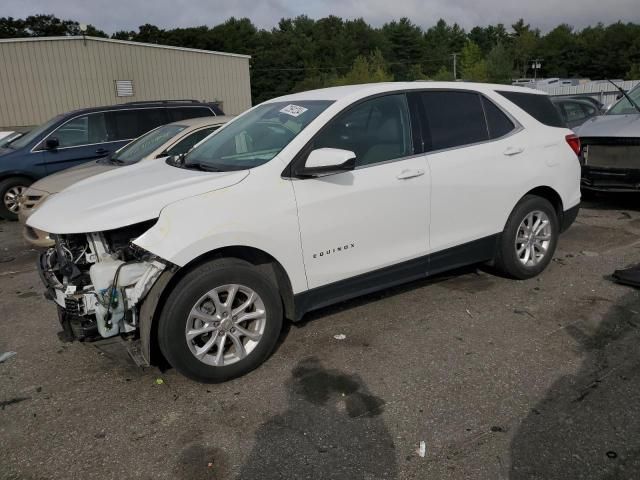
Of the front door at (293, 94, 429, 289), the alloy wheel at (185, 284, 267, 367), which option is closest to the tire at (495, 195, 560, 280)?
the front door at (293, 94, 429, 289)

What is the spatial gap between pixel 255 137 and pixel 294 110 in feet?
1.17

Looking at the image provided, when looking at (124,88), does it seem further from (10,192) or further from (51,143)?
(51,143)

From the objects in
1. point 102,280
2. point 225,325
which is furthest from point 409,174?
point 102,280

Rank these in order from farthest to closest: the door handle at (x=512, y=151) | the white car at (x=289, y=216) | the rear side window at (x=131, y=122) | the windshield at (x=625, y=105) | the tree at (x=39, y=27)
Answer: the tree at (x=39, y=27)
the rear side window at (x=131, y=122)
the windshield at (x=625, y=105)
the door handle at (x=512, y=151)
the white car at (x=289, y=216)

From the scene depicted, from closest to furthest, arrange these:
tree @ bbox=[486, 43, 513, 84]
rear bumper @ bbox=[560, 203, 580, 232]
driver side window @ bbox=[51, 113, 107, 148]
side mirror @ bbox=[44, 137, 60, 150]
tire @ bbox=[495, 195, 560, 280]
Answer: tire @ bbox=[495, 195, 560, 280], rear bumper @ bbox=[560, 203, 580, 232], side mirror @ bbox=[44, 137, 60, 150], driver side window @ bbox=[51, 113, 107, 148], tree @ bbox=[486, 43, 513, 84]

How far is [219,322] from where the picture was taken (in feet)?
11.3

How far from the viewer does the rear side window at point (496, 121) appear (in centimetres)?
475

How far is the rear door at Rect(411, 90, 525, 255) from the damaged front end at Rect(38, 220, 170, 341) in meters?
2.17

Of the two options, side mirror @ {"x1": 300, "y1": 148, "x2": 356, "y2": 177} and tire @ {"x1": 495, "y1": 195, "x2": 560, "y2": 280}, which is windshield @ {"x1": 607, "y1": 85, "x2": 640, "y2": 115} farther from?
side mirror @ {"x1": 300, "y1": 148, "x2": 356, "y2": 177}

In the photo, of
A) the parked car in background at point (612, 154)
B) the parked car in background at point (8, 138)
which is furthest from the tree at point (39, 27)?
the parked car in background at point (612, 154)

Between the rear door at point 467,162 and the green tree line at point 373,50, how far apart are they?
7893cm

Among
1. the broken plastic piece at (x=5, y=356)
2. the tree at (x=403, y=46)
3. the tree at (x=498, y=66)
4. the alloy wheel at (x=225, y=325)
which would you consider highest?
the tree at (x=403, y=46)

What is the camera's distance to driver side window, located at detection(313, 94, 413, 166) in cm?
392

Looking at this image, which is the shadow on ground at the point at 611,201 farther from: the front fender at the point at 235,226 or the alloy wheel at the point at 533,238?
the front fender at the point at 235,226
